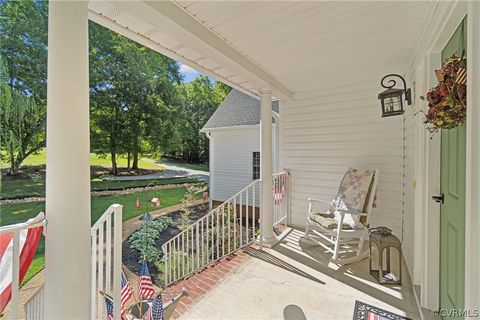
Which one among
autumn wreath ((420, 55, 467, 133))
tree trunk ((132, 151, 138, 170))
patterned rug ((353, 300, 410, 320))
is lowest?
patterned rug ((353, 300, 410, 320))

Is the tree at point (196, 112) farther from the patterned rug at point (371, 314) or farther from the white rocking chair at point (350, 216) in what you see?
the patterned rug at point (371, 314)

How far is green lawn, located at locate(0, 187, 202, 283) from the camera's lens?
440 centimetres

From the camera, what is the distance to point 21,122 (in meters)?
5.19

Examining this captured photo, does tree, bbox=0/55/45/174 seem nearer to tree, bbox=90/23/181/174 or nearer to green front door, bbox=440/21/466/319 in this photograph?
tree, bbox=90/23/181/174

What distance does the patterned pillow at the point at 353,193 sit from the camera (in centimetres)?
330

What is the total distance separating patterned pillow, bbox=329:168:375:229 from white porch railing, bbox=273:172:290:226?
93 centimetres

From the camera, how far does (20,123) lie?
5.20 metres

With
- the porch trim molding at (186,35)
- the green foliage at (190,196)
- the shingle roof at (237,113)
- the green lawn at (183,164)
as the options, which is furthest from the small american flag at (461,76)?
the green lawn at (183,164)

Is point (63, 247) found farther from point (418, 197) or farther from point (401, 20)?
point (401, 20)

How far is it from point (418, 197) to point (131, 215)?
8.37 meters

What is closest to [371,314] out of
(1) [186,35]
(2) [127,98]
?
(1) [186,35]

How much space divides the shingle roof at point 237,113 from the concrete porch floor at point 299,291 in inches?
203

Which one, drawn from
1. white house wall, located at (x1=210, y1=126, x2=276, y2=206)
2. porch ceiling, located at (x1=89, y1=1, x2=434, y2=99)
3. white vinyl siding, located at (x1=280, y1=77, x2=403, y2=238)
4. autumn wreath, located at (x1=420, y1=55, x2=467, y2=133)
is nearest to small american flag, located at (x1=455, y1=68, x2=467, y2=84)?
autumn wreath, located at (x1=420, y1=55, x2=467, y2=133)

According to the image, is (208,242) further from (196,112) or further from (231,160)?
(196,112)
